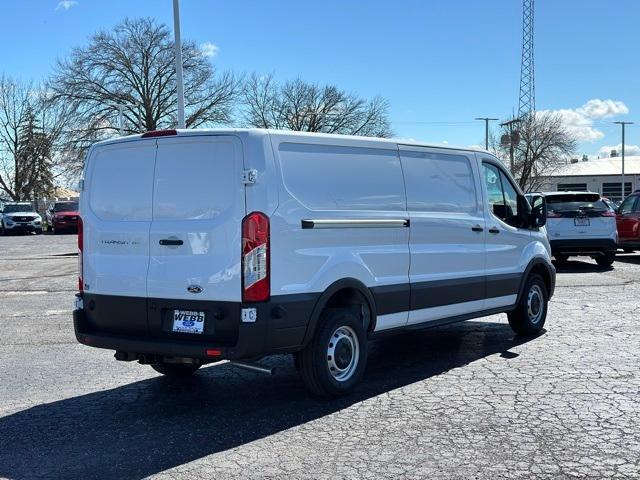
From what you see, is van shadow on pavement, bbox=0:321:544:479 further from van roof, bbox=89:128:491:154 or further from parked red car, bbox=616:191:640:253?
parked red car, bbox=616:191:640:253

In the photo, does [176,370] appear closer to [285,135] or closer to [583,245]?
[285,135]

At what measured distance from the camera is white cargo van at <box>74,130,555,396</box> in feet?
16.6

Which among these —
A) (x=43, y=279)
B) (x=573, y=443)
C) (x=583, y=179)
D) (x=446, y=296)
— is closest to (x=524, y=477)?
(x=573, y=443)

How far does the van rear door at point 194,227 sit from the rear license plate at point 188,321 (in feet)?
0.09

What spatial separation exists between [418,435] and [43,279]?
12.2 m

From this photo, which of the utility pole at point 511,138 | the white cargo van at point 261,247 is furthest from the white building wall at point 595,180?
the white cargo van at point 261,247

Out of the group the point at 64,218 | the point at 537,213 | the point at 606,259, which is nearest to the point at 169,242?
the point at 537,213

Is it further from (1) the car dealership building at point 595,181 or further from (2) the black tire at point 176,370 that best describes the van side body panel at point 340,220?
(1) the car dealership building at point 595,181

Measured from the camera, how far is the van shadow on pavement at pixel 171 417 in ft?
14.6

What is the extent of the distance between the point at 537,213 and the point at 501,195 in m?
0.75

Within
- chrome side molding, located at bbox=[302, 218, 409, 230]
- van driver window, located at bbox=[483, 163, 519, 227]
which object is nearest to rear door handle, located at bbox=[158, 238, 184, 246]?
chrome side molding, located at bbox=[302, 218, 409, 230]

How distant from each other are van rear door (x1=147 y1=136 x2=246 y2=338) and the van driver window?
350 cm

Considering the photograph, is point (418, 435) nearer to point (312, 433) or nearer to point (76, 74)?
point (312, 433)

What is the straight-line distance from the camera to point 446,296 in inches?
270
